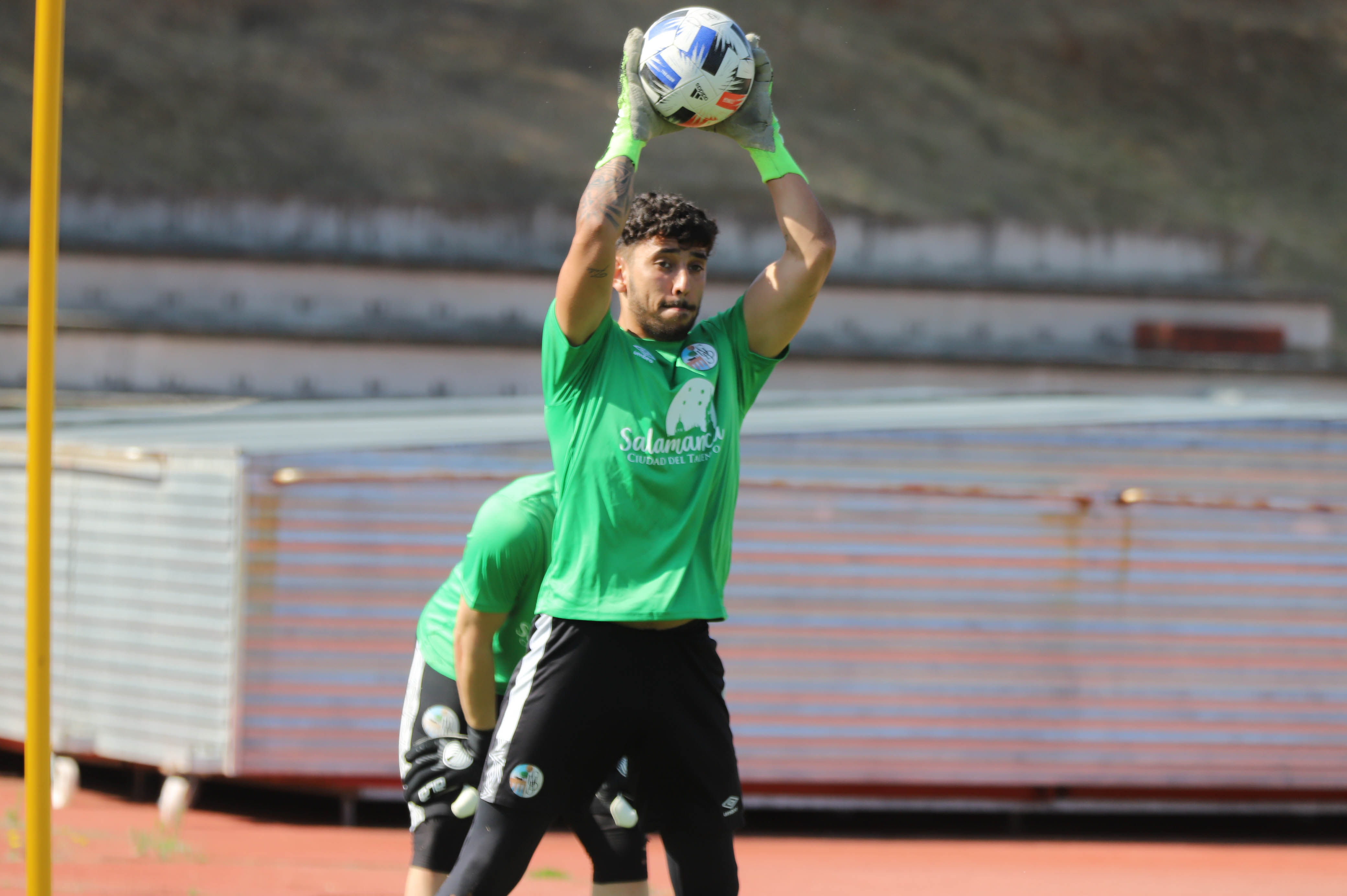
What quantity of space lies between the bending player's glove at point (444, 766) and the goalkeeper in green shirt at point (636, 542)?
0.42 m

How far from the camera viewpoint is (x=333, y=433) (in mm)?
8273

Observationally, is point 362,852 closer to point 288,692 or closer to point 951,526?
point 288,692

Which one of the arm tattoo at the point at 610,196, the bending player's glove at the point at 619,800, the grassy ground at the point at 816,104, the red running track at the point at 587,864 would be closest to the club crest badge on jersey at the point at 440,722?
the bending player's glove at the point at 619,800

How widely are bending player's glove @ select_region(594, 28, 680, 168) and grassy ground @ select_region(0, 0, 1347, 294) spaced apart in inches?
1002

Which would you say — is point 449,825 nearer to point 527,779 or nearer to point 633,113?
point 527,779

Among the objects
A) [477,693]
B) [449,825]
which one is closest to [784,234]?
[477,693]

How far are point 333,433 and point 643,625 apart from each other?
5.05 meters

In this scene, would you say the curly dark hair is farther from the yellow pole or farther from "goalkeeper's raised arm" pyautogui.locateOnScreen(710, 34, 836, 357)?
the yellow pole

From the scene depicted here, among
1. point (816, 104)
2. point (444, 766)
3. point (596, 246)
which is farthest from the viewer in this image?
point (816, 104)

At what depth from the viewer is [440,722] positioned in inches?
165

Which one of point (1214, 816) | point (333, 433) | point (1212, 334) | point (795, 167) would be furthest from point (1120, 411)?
point (1212, 334)

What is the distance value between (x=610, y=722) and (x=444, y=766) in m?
0.78

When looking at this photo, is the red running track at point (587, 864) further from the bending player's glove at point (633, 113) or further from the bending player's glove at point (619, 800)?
the bending player's glove at point (633, 113)

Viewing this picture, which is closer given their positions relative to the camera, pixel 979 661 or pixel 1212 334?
pixel 979 661
